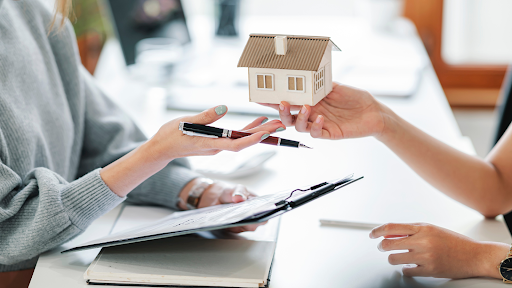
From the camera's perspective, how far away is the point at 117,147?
105 centimetres

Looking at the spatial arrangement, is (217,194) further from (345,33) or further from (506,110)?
(345,33)

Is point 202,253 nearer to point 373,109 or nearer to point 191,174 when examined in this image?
point 191,174

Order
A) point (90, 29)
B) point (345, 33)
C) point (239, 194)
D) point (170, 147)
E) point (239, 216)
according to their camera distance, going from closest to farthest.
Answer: point (239, 216), point (170, 147), point (239, 194), point (345, 33), point (90, 29)

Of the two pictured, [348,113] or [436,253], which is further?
[348,113]

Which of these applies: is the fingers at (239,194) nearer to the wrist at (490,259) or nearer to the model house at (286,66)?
the model house at (286,66)

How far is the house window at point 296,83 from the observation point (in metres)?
0.74

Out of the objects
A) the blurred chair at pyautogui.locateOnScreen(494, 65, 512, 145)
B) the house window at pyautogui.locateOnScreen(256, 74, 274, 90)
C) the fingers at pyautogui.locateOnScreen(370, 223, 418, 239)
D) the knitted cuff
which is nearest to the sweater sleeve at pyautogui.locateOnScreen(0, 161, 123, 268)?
the knitted cuff

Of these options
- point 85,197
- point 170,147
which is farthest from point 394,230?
point 85,197

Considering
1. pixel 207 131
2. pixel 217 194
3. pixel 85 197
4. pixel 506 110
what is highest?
pixel 207 131

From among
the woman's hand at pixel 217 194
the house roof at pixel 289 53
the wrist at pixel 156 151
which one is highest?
the house roof at pixel 289 53

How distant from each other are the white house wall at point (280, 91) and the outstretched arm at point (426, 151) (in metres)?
0.09

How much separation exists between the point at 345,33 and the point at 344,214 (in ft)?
4.67

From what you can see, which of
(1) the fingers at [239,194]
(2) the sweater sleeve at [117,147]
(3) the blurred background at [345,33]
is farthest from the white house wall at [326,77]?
(3) the blurred background at [345,33]

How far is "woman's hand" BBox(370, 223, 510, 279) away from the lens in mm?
723
